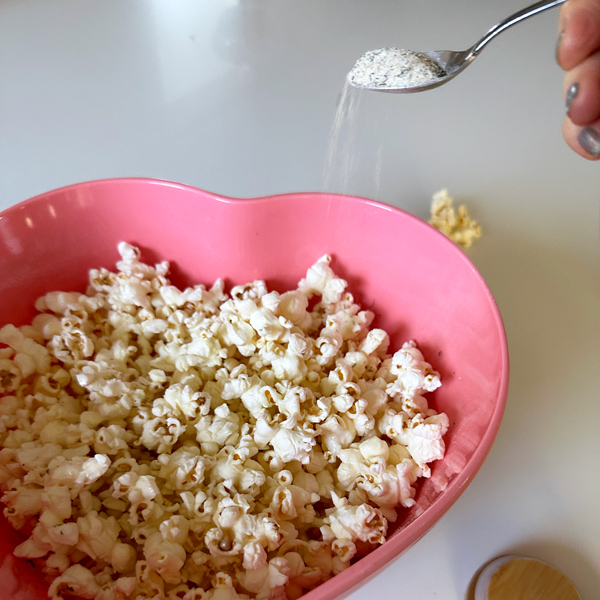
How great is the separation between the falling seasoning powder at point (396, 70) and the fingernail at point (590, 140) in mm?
190

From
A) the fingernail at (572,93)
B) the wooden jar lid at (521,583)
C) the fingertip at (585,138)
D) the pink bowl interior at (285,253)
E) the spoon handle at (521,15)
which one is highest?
the spoon handle at (521,15)

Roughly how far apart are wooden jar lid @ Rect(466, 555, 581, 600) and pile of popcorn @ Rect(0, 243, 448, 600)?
0.11 meters

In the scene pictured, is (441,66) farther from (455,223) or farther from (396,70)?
(455,223)

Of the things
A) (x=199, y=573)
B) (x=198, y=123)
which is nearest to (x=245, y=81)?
(x=198, y=123)

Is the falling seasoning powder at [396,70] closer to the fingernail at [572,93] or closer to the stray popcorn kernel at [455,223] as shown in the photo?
the fingernail at [572,93]

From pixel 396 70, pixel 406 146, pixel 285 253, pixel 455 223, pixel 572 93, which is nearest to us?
pixel 572 93

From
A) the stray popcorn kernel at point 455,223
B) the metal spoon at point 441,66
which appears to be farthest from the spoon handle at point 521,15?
the stray popcorn kernel at point 455,223

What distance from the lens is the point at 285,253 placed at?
817mm

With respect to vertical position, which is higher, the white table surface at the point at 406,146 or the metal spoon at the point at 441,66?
the metal spoon at the point at 441,66

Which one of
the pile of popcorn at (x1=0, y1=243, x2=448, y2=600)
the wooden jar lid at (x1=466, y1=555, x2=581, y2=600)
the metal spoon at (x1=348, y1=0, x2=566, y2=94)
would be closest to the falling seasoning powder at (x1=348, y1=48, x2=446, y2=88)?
the metal spoon at (x1=348, y1=0, x2=566, y2=94)

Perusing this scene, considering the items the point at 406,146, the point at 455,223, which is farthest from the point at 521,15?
the point at 406,146

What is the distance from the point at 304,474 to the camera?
2.17ft

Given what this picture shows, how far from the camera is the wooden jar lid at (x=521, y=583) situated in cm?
57

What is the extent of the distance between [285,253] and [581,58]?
1.49 feet
